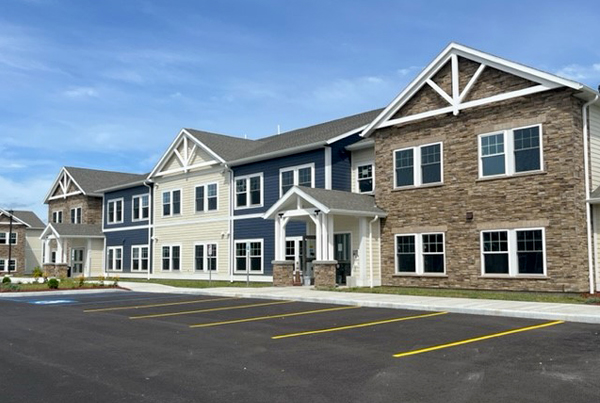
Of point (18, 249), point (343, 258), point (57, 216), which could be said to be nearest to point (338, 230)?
point (343, 258)

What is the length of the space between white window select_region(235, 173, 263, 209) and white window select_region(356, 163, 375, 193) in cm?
569

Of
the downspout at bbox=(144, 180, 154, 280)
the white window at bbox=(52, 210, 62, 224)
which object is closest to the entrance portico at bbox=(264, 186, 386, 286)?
the downspout at bbox=(144, 180, 154, 280)

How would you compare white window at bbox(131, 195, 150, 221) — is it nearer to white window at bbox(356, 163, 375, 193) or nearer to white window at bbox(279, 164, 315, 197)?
white window at bbox(279, 164, 315, 197)

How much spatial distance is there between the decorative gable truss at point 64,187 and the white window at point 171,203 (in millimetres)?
12129

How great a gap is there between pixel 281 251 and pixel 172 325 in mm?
12412

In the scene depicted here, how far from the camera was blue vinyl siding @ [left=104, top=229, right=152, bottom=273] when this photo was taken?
40.8 m

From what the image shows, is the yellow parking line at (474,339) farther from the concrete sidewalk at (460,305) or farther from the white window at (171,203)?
the white window at (171,203)

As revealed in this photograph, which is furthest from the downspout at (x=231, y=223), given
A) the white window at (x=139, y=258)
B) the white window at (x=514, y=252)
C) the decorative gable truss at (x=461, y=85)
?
the white window at (x=514, y=252)

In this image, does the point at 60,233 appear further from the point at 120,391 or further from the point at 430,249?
the point at 120,391

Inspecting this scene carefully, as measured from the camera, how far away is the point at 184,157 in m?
36.4

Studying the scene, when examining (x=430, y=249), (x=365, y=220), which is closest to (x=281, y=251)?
(x=365, y=220)

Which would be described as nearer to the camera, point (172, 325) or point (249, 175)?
point (172, 325)

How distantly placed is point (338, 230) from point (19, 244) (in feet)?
151

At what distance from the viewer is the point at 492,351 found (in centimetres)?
986
